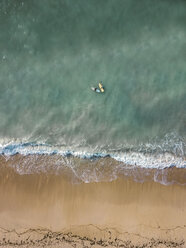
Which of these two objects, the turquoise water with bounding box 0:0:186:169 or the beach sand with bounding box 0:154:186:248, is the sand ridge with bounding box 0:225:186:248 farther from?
the turquoise water with bounding box 0:0:186:169

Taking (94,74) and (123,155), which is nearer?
(123,155)

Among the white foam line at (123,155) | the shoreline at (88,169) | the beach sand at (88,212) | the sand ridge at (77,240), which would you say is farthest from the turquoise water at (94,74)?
the sand ridge at (77,240)

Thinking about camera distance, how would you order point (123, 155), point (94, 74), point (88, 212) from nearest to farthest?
point (88, 212) < point (123, 155) < point (94, 74)

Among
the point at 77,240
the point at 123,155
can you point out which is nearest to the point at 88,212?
the point at 77,240

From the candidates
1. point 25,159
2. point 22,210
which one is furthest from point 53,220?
point 25,159

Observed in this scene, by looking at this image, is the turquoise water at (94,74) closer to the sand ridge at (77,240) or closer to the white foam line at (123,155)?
the white foam line at (123,155)

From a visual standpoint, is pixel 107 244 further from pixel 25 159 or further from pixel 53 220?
pixel 25 159

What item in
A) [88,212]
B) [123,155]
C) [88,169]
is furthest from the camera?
[123,155]

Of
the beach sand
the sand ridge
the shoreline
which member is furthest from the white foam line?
the sand ridge

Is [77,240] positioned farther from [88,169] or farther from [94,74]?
[94,74]
